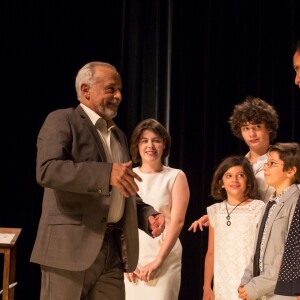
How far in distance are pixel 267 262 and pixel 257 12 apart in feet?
8.43

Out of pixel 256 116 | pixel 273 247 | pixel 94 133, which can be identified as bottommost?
pixel 273 247

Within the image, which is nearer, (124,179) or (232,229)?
(124,179)

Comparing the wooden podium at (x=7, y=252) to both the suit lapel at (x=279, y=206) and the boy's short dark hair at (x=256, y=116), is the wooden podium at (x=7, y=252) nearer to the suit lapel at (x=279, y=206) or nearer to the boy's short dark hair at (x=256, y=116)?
the suit lapel at (x=279, y=206)

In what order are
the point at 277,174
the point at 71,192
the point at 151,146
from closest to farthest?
the point at 71,192 < the point at 277,174 < the point at 151,146

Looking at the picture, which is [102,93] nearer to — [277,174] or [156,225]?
[156,225]

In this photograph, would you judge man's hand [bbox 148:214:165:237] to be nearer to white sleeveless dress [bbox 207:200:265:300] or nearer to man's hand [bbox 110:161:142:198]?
man's hand [bbox 110:161:142:198]

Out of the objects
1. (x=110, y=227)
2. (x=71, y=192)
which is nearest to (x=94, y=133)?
(x=71, y=192)

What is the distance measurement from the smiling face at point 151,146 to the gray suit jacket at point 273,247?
922mm

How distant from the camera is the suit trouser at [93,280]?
227cm

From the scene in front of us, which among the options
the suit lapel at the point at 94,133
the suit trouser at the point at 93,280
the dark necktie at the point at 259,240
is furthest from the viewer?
the dark necktie at the point at 259,240

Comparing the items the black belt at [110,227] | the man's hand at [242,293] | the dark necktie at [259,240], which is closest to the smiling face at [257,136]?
the dark necktie at [259,240]

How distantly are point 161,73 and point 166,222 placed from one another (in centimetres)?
184

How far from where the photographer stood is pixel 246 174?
3266 millimetres

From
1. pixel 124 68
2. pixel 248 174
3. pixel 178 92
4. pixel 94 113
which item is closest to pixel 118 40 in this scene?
pixel 124 68
